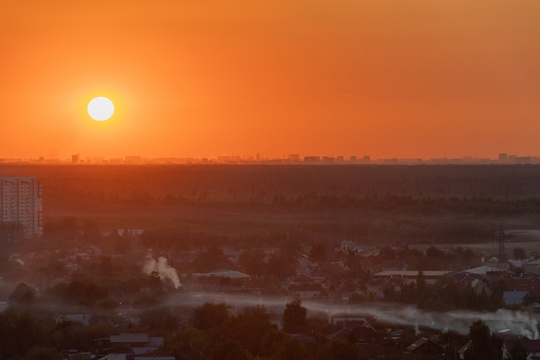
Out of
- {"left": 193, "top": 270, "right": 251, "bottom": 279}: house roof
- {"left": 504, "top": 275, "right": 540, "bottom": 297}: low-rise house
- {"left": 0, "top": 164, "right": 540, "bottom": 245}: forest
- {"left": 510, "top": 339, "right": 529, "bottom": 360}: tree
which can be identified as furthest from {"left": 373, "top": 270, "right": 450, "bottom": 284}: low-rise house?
{"left": 0, "top": 164, "right": 540, "bottom": 245}: forest

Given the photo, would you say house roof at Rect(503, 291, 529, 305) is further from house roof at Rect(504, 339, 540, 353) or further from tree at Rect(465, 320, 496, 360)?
tree at Rect(465, 320, 496, 360)

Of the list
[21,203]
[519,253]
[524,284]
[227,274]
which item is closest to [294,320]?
[524,284]

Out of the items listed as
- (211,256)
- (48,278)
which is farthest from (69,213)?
(48,278)

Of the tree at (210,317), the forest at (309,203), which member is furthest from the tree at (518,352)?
the forest at (309,203)

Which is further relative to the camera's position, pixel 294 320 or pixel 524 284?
pixel 524 284

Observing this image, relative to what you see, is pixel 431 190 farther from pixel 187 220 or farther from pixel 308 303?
pixel 308 303

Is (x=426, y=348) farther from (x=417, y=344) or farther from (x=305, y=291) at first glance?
(x=305, y=291)
